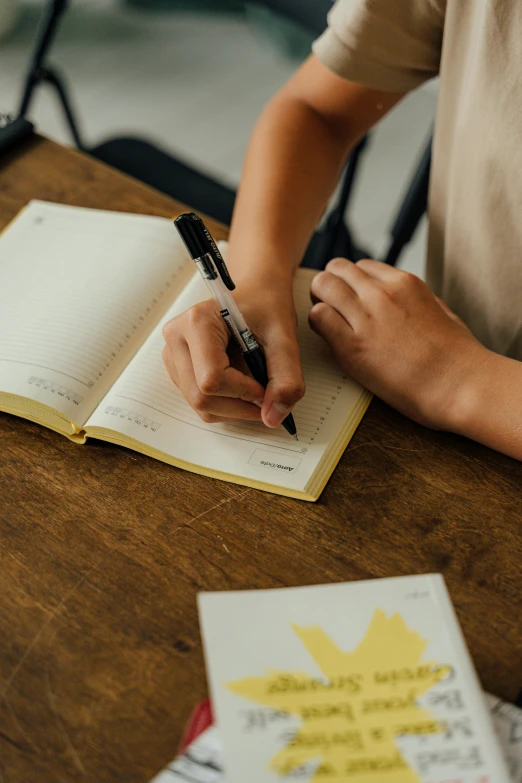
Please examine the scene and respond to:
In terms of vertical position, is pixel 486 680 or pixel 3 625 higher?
pixel 486 680

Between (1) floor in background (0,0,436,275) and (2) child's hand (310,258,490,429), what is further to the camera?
(1) floor in background (0,0,436,275)

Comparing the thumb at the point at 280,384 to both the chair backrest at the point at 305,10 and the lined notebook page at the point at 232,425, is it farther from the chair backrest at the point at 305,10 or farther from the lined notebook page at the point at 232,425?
the chair backrest at the point at 305,10

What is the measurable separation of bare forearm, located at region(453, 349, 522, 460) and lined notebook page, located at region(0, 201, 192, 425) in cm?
32

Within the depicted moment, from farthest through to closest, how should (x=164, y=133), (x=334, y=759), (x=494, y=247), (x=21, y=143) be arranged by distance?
(x=164, y=133), (x=21, y=143), (x=494, y=247), (x=334, y=759)

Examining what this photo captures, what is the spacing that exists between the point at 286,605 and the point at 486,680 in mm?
142

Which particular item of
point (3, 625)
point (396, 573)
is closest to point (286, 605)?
point (396, 573)

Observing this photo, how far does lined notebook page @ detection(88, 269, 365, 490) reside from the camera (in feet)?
2.13

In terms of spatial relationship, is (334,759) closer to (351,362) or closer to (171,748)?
(171,748)

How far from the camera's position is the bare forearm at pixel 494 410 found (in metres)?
0.65

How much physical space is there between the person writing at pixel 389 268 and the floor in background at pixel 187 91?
1.38 m

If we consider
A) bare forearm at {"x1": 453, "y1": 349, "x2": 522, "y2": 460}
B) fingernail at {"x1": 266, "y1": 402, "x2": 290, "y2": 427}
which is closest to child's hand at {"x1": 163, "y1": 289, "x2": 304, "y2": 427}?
fingernail at {"x1": 266, "y1": 402, "x2": 290, "y2": 427}

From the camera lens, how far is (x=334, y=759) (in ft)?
1.45

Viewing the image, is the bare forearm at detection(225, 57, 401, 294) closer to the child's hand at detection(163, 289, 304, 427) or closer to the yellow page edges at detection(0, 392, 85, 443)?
the child's hand at detection(163, 289, 304, 427)

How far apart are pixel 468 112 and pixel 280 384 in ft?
1.28
